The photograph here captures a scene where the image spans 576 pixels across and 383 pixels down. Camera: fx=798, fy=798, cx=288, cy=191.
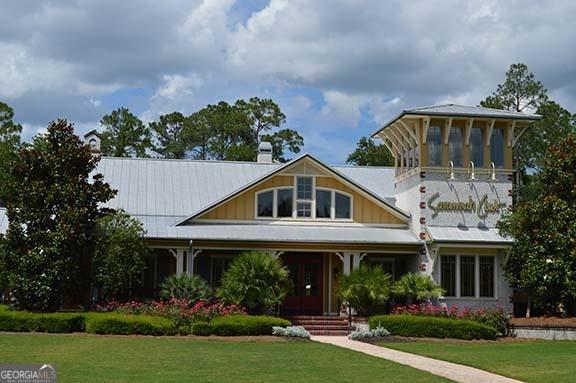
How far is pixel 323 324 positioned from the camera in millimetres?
→ 27938

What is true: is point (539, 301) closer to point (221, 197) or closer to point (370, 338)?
point (370, 338)

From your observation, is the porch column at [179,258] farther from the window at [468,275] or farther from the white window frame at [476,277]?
the window at [468,275]

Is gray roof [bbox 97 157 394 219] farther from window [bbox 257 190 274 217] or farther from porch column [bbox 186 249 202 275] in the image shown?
porch column [bbox 186 249 202 275]

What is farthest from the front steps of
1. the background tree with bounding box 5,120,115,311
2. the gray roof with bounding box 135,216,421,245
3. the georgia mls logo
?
the georgia mls logo

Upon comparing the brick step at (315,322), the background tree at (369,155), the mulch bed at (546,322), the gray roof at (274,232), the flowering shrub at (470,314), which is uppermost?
the background tree at (369,155)

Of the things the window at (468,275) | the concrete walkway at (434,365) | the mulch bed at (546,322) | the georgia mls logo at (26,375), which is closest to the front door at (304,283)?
the window at (468,275)

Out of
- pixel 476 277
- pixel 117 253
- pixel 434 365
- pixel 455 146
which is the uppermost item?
pixel 455 146

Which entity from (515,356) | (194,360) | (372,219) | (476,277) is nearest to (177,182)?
(372,219)

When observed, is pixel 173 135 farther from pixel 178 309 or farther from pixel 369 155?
pixel 178 309

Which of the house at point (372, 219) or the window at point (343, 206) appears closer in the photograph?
the house at point (372, 219)

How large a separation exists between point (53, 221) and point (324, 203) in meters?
10.5

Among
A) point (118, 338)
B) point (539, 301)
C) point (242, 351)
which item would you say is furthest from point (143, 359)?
point (539, 301)

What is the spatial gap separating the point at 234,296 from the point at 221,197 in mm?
6914

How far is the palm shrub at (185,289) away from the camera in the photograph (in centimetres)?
2692
